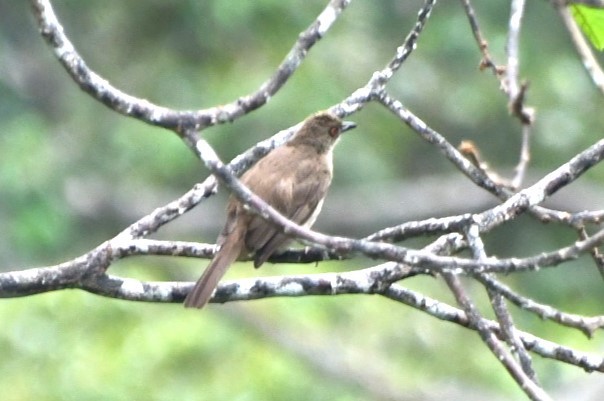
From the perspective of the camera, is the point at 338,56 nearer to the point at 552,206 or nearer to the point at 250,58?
the point at 250,58

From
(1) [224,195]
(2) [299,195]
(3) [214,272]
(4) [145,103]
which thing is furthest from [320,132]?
(1) [224,195]

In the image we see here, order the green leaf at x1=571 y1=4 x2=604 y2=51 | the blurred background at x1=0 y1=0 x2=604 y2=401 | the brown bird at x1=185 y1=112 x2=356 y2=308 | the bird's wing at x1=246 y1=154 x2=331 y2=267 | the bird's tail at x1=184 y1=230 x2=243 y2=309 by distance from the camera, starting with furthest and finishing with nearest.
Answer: the blurred background at x1=0 y1=0 x2=604 y2=401
the bird's wing at x1=246 y1=154 x2=331 y2=267
the brown bird at x1=185 y1=112 x2=356 y2=308
the bird's tail at x1=184 y1=230 x2=243 y2=309
the green leaf at x1=571 y1=4 x2=604 y2=51

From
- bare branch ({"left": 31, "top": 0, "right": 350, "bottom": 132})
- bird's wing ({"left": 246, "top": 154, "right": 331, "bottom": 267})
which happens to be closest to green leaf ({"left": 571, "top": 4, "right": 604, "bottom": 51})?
bare branch ({"left": 31, "top": 0, "right": 350, "bottom": 132})

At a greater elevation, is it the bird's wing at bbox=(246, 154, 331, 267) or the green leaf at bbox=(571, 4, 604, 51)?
the bird's wing at bbox=(246, 154, 331, 267)

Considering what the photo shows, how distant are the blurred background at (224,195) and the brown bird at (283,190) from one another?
15.9 feet

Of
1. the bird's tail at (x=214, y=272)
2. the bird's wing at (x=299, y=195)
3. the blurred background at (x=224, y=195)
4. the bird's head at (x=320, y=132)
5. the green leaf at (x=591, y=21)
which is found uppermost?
the blurred background at (x=224, y=195)

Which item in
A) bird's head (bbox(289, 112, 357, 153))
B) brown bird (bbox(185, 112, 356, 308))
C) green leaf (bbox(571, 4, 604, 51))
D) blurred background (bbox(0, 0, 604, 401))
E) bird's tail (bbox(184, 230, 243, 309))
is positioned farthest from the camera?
blurred background (bbox(0, 0, 604, 401))

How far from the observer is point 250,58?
15.8 meters

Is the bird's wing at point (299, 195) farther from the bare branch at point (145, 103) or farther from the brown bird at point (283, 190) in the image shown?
the bare branch at point (145, 103)

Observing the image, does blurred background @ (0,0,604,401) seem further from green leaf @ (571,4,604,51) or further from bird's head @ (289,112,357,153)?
green leaf @ (571,4,604,51)

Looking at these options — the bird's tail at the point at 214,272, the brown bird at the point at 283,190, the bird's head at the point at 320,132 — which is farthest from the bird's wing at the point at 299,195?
the bird's tail at the point at 214,272

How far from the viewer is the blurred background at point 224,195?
13.2 m

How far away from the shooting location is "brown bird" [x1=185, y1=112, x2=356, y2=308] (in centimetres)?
649

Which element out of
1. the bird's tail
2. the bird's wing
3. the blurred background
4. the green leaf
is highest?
the blurred background
